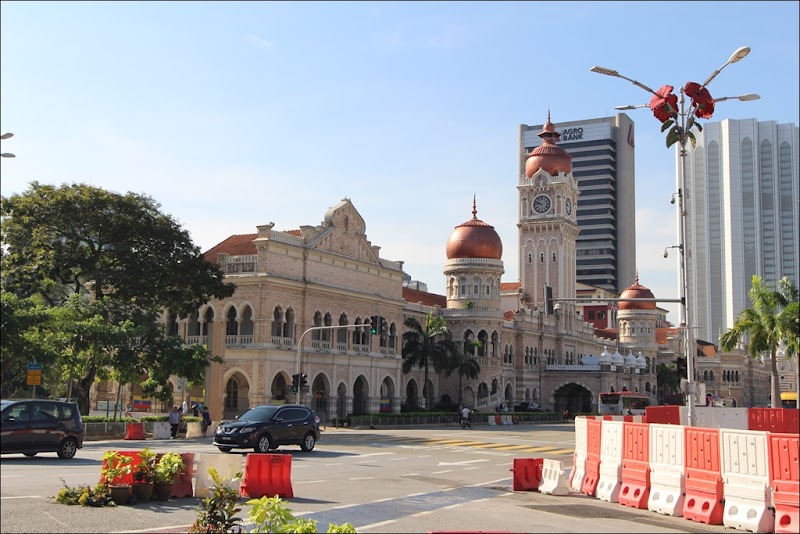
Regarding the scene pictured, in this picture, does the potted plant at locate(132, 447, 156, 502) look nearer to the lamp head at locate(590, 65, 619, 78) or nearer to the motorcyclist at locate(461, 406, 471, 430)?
the lamp head at locate(590, 65, 619, 78)

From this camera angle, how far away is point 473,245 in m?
76.2

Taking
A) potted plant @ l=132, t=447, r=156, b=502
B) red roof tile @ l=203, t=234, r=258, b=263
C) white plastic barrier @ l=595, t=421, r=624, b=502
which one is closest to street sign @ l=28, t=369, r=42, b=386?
potted plant @ l=132, t=447, r=156, b=502

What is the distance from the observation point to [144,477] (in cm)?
1458

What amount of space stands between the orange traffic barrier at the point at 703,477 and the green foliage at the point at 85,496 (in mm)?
9397

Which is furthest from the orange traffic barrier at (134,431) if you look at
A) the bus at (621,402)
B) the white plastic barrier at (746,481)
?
the bus at (621,402)

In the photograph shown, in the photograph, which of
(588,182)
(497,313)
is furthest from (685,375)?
(588,182)

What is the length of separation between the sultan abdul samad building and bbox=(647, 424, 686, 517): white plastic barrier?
81.7 ft

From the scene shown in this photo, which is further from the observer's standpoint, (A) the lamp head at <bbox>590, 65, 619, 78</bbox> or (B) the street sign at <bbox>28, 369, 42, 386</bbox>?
(B) the street sign at <bbox>28, 369, 42, 386</bbox>

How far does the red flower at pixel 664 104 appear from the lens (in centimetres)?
2184

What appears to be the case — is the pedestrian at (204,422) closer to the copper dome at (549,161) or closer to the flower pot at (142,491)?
the flower pot at (142,491)

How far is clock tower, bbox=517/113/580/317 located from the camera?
97562 mm

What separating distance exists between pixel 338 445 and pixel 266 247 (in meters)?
20.4

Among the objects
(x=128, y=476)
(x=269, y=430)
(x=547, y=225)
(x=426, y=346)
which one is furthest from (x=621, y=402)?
(x=128, y=476)

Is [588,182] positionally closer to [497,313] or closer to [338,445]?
[497,313]
